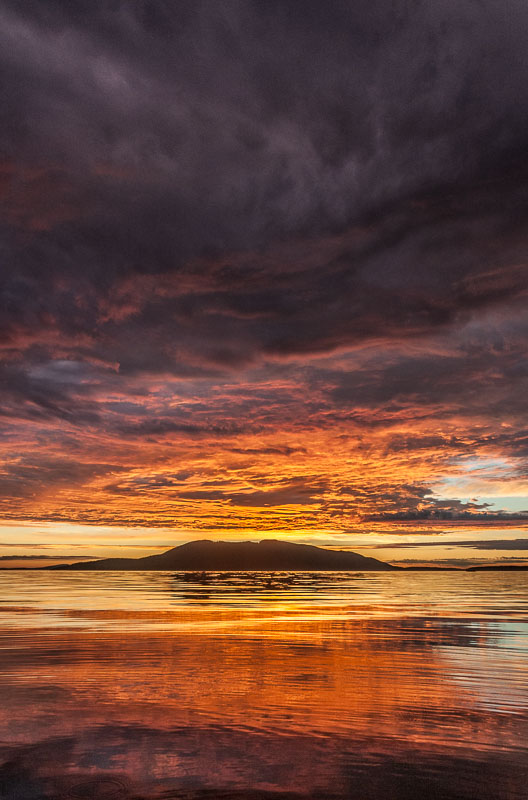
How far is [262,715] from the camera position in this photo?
12.6 m

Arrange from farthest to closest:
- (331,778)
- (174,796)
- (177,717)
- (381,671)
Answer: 1. (381,671)
2. (177,717)
3. (331,778)
4. (174,796)

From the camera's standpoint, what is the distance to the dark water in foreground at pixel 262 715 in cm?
861

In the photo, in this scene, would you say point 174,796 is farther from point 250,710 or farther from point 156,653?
point 156,653

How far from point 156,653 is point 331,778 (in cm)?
1378

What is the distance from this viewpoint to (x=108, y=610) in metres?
39.3

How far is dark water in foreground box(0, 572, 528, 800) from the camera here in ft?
28.2

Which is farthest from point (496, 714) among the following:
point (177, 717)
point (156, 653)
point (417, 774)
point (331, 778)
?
point (156, 653)

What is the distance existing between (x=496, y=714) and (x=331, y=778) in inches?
233

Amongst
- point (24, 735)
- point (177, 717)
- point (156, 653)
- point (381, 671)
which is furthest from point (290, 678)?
point (24, 735)

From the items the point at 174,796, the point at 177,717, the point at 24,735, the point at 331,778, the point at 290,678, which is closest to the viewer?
the point at 174,796

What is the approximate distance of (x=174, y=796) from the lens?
8008mm

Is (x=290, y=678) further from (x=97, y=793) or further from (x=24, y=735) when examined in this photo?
(x=97, y=793)

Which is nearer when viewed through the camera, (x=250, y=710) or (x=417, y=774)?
(x=417, y=774)

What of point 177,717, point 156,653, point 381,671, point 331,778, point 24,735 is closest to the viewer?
point 331,778
